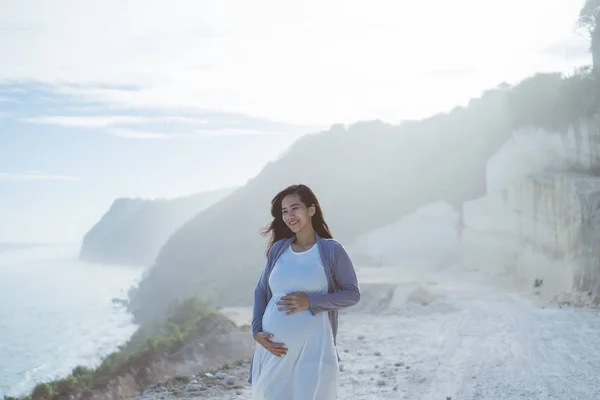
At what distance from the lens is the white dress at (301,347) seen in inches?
147

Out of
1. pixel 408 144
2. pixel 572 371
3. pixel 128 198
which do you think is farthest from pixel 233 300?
pixel 128 198

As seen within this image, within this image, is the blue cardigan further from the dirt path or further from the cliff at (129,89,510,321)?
the cliff at (129,89,510,321)

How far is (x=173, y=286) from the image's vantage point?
51.6m

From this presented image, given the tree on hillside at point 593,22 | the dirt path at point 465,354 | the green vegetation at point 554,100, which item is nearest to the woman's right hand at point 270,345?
the dirt path at point 465,354

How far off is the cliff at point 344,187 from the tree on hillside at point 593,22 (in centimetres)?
691

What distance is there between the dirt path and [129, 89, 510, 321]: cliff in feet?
66.4

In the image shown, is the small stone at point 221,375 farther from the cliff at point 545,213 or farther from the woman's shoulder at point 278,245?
the cliff at point 545,213

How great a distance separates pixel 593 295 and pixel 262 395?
48.0 feet

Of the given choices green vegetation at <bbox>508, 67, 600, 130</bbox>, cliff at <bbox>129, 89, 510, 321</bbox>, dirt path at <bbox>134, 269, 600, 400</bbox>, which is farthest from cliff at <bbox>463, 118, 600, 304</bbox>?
cliff at <bbox>129, 89, 510, 321</bbox>

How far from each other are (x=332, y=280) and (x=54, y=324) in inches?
1950

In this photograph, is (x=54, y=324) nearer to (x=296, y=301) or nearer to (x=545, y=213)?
(x=545, y=213)

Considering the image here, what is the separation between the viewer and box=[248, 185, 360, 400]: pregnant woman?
3.74 metres

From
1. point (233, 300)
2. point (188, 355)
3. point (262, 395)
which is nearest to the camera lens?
point (262, 395)

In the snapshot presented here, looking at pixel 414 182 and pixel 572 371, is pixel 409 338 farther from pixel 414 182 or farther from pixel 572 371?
pixel 414 182
